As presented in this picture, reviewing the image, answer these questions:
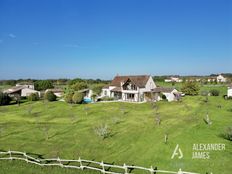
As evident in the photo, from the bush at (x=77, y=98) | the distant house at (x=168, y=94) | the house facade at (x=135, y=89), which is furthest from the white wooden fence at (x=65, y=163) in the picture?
the distant house at (x=168, y=94)

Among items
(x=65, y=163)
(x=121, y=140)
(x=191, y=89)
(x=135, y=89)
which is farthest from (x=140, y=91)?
(x=65, y=163)

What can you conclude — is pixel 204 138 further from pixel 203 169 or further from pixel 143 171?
pixel 143 171

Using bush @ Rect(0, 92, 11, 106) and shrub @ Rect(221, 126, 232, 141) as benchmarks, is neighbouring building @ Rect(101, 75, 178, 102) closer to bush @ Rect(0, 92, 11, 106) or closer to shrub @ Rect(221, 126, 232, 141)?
bush @ Rect(0, 92, 11, 106)

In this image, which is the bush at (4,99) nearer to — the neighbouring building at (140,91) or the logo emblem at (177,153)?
the neighbouring building at (140,91)

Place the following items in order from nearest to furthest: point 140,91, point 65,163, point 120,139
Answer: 1. point 65,163
2. point 120,139
3. point 140,91

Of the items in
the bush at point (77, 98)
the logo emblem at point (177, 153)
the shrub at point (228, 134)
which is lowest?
the logo emblem at point (177, 153)

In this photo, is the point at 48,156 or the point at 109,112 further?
the point at 109,112

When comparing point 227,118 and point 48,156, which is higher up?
point 227,118

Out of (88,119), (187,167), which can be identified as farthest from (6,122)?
(187,167)

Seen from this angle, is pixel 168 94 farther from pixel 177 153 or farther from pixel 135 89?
pixel 177 153

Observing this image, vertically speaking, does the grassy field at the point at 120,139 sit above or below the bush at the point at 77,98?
below

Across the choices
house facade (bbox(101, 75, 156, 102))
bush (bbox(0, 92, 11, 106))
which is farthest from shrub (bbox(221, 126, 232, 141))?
bush (bbox(0, 92, 11, 106))
